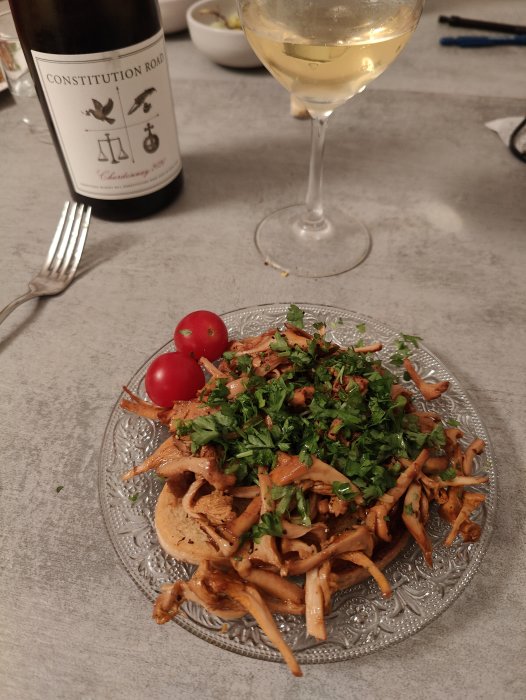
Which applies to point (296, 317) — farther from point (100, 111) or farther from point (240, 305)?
point (100, 111)

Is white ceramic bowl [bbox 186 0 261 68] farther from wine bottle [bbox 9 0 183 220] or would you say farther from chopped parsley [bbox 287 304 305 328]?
chopped parsley [bbox 287 304 305 328]

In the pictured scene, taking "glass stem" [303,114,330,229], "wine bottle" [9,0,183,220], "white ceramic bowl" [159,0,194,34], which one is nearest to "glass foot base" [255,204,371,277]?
"glass stem" [303,114,330,229]

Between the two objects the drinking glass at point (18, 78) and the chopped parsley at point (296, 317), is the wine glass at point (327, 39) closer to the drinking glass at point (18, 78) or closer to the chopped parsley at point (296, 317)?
the chopped parsley at point (296, 317)

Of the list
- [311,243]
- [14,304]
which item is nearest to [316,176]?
[311,243]

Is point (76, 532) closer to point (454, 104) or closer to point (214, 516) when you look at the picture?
point (214, 516)

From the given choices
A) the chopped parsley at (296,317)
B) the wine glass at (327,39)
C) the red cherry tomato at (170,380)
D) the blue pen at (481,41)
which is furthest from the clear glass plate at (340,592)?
the blue pen at (481,41)

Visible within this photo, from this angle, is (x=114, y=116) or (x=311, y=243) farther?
(x=311, y=243)

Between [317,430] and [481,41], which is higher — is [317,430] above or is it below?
above
